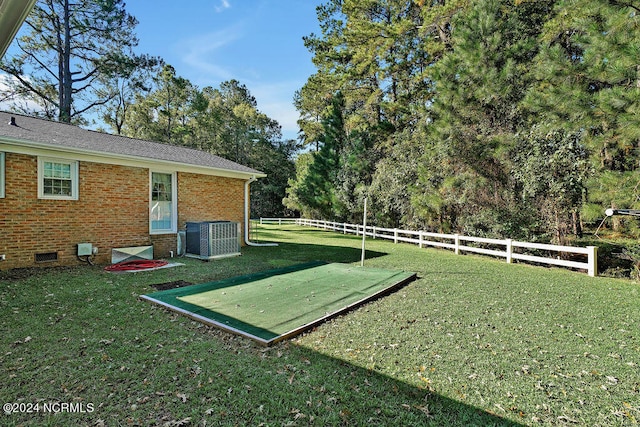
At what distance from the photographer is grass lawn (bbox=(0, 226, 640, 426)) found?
2451 millimetres

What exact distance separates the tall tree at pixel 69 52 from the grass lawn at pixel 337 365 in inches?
895

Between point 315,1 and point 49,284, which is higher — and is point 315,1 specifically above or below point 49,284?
above

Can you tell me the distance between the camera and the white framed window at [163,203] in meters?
9.14

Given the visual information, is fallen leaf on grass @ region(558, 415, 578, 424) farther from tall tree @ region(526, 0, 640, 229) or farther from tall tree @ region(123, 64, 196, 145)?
tall tree @ region(123, 64, 196, 145)

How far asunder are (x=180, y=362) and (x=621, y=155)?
11212 mm

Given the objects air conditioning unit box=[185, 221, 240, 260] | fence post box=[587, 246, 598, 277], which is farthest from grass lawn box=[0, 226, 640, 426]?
air conditioning unit box=[185, 221, 240, 260]

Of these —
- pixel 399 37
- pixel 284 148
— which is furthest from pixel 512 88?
pixel 284 148

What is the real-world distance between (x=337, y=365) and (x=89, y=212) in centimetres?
786

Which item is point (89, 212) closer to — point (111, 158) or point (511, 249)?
point (111, 158)

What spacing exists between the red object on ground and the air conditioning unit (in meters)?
1.07

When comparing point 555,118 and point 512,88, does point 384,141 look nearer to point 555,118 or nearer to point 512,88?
point 512,88

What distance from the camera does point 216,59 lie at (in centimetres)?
1697

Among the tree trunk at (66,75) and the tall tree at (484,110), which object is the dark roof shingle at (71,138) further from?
the tree trunk at (66,75)

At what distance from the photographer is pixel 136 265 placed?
25.7 ft
